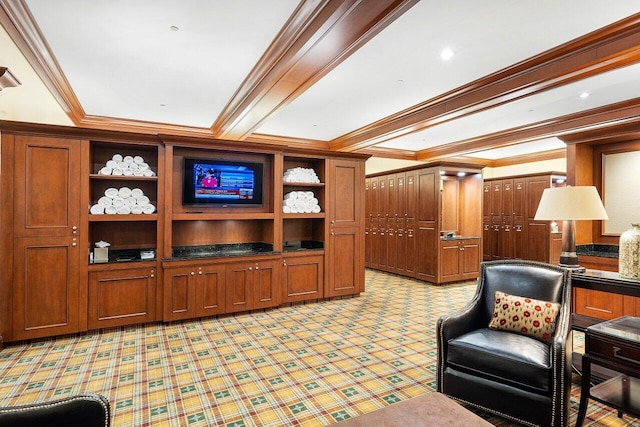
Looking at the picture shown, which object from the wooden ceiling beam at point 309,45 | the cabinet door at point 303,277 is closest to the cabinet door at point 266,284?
the cabinet door at point 303,277

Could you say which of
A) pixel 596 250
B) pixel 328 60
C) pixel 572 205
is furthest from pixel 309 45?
pixel 596 250

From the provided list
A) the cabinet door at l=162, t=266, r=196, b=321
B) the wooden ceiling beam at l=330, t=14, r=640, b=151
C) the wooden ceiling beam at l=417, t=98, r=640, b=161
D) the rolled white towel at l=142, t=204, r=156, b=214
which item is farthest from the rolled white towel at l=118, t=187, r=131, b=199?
the wooden ceiling beam at l=417, t=98, r=640, b=161

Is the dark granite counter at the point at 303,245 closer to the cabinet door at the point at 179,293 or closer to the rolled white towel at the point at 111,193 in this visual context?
the cabinet door at the point at 179,293

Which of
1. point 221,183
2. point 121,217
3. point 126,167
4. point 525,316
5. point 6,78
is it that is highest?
point 6,78

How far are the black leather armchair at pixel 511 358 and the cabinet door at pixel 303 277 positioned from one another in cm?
281

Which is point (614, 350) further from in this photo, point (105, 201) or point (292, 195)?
point (105, 201)

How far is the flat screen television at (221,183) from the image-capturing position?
473 centimetres

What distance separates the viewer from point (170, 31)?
310cm

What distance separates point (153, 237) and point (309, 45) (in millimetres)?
3249

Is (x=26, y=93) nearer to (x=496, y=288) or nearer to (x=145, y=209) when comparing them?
(x=145, y=209)

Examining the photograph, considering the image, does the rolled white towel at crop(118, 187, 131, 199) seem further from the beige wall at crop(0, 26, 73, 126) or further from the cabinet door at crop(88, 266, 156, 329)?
the beige wall at crop(0, 26, 73, 126)

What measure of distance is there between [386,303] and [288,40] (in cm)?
394

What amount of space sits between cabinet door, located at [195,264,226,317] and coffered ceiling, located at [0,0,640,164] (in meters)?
2.18

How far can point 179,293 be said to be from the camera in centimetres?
441
